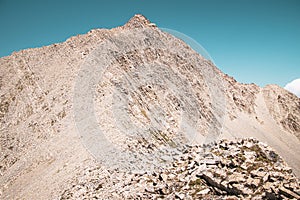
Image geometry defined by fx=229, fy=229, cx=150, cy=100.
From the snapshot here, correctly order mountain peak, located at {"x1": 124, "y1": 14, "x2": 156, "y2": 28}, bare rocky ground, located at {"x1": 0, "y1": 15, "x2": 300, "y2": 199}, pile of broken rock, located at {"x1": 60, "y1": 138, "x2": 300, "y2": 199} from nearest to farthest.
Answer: pile of broken rock, located at {"x1": 60, "y1": 138, "x2": 300, "y2": 199}
bare rocky ground, located at {"x1": 0, "y1": 15, "x2": 300, "y2": 199}
mountain peak, located at {"x1": 124, "y1": 14, "x2": 156, "y2": 28}

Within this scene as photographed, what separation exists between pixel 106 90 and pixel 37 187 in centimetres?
1621

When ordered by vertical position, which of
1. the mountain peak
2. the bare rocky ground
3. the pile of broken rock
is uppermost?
the mountain peak

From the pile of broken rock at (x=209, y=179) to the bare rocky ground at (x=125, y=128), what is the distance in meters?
0.07

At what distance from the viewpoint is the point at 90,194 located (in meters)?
16.8

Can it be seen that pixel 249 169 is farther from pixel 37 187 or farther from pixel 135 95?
pixel 135 95

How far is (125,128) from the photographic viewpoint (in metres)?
26.5

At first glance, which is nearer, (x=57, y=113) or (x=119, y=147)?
(x=119, y=147)

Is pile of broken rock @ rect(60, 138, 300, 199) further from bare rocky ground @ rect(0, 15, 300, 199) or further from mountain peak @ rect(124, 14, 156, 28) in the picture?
mountain peak @ rect(124, 14, 156, 28)

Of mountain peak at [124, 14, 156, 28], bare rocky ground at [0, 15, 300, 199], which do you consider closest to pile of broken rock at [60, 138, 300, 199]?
bare rocky ground at [0, 15, 300, 199]

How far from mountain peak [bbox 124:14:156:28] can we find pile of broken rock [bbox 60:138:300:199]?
5006 cm

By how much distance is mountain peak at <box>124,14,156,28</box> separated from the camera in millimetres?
62406

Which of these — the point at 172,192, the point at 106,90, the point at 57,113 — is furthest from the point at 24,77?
the point at 172,192

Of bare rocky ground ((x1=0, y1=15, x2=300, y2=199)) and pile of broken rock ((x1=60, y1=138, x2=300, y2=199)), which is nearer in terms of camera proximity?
pile of broken rock ((x1=60, y1=138, x2=300, y2=199))

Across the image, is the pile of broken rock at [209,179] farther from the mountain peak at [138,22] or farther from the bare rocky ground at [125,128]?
the mountain peak at [138,22]
